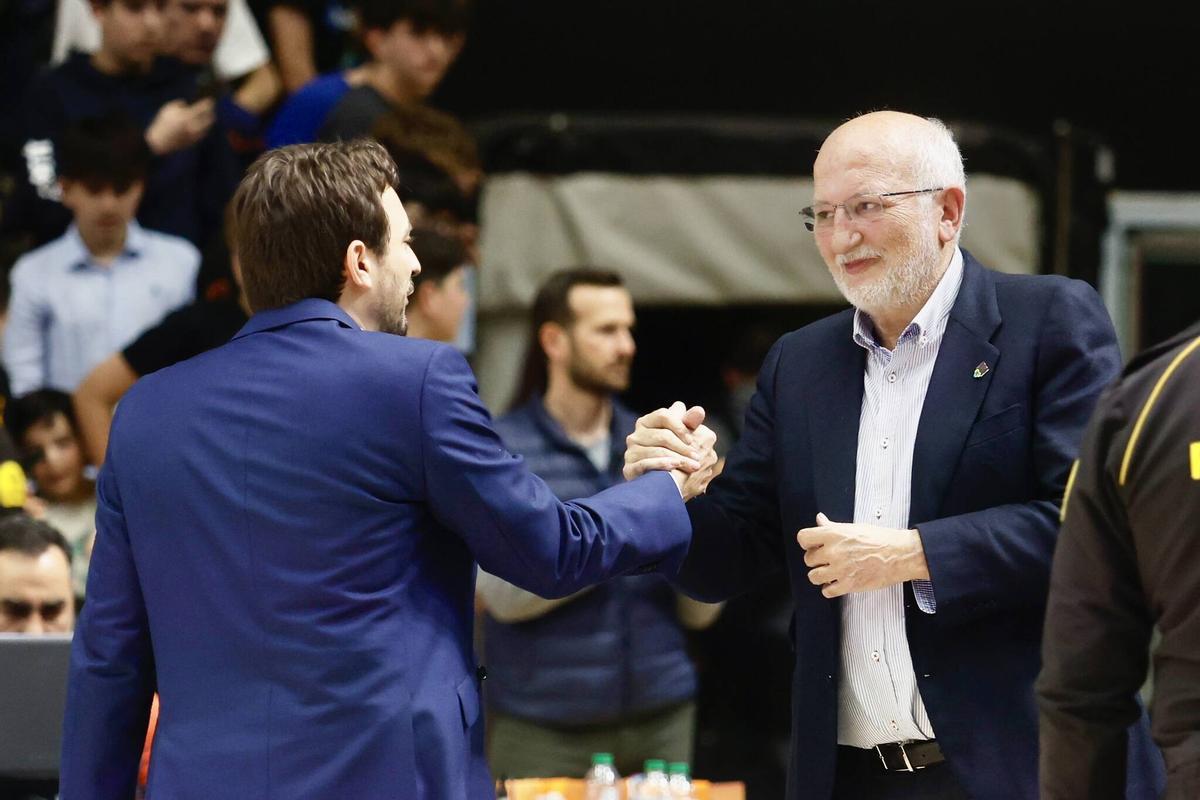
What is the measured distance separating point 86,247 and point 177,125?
500 mm

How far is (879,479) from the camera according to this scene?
2744 mm

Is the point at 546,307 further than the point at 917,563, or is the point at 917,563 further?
the point at 546,307

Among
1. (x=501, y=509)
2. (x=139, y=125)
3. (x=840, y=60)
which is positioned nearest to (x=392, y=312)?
(x=501, y=509)

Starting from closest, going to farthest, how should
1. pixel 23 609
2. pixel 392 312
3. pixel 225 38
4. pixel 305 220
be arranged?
pixel 305 220 → pixel 392 312 → pixel 23 609 → pixel 225 38

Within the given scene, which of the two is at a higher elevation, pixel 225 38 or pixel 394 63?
pixel 225 38

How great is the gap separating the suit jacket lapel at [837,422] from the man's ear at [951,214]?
0.24m

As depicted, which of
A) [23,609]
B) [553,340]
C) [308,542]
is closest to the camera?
[308,542]

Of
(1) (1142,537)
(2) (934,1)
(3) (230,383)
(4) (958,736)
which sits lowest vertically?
(4) (958,736)

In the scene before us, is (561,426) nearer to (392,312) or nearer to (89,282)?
(89,282)

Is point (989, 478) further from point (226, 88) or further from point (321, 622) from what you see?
point (226, 88)

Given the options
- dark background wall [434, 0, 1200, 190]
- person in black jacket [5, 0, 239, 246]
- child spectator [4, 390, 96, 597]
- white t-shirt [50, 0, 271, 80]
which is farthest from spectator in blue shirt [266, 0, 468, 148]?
dark background wall [434, 0, 1200, 190]

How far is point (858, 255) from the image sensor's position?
2764mm

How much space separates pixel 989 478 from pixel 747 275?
3.23 m

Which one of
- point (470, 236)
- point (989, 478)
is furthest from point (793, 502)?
point (470, 236)
